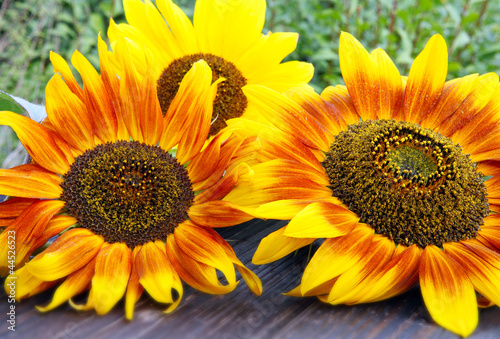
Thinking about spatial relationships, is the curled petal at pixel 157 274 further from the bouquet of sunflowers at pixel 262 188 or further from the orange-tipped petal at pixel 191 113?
the orange-tipped petal at pixel 191 113

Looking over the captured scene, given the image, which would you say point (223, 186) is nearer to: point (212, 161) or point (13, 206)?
point (212, 161)

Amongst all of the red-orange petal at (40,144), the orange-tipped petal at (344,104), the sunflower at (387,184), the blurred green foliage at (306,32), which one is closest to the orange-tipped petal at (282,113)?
the sunflower at (387,184)

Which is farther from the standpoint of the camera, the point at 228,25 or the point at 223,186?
the point at 228,25

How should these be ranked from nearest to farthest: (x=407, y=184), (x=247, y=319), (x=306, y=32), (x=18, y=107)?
(x=247, y=319)
(x=407, y=184)
(x=18, y=107)
(x=306, y=32)

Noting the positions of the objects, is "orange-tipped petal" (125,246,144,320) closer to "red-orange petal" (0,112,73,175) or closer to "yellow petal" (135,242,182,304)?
"yellow petal" (135,242,182,304)

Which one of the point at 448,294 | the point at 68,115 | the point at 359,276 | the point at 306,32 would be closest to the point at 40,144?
the point at 68,115

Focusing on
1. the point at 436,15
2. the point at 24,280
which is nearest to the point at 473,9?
the point at 436,15
